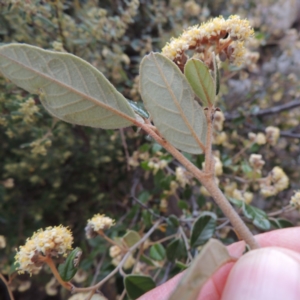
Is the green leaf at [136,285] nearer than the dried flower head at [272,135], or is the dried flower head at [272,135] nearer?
the green leaf at [136,285]

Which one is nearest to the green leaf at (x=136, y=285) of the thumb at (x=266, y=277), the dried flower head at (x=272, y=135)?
the thumb at (x=266, y=277)

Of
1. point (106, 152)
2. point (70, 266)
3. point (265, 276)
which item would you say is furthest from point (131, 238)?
point (106, 152)

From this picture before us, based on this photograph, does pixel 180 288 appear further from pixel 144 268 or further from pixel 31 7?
pixel 31 7

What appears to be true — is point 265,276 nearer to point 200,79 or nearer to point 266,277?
point 266,277

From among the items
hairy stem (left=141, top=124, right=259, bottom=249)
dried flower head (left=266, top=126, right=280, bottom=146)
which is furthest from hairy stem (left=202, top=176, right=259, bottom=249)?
dried flower head (left=266, top=126, right=280, bottom=146)

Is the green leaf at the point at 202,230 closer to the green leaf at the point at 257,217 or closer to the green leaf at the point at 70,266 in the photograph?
the green leaf at the point at 257,217

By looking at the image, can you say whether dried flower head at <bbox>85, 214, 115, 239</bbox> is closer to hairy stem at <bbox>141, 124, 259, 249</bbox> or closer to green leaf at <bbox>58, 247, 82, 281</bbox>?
green leaf at <bbox>58, 247, 82, 281</bbox>
